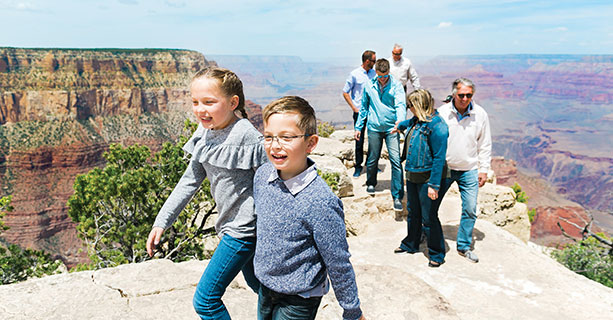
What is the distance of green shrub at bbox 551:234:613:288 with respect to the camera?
1298 cm

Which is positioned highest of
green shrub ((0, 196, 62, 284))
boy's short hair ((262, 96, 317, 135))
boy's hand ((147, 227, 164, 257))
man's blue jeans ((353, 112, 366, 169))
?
boy's short hair ((262, 96, 317, 135))

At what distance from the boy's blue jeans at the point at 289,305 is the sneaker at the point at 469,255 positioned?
3660 mm

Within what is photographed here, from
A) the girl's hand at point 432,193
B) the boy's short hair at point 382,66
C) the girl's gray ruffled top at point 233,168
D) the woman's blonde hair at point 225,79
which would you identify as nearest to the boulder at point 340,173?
the boy's short hair at point 382,66

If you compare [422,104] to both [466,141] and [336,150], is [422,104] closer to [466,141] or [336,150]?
[466,141]

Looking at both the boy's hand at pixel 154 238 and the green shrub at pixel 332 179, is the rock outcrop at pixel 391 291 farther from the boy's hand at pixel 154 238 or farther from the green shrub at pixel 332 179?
the green shrub at pixel 332 179

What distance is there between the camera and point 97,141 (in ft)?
243

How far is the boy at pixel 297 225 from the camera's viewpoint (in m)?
1.78

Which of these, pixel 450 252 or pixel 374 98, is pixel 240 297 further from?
pixel 374 98

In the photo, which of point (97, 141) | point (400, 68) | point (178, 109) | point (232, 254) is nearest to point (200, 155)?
point (232, 254)

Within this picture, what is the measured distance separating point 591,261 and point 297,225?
1641cm

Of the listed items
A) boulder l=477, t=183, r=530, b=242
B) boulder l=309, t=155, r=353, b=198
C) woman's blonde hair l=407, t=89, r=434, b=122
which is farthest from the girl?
boulder l=477, t=183, r=530, b=242

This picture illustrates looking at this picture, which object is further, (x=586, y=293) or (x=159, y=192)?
(x=159, y=192)

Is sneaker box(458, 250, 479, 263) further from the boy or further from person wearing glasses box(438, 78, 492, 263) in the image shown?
the boy

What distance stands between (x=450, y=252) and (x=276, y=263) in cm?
396
